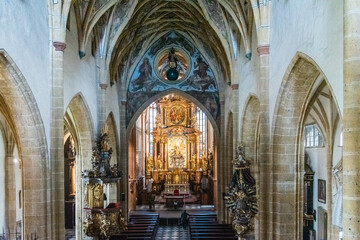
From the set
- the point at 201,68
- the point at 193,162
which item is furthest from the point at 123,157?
the point at 193,162

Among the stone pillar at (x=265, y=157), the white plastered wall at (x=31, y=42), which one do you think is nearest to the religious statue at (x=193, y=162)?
the stone pillar at (x=265, y=157)

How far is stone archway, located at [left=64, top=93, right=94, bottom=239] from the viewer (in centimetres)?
1780

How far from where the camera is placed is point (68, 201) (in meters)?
25.7

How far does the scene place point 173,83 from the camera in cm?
2659

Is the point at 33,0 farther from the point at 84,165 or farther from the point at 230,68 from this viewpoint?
the point at 230,68

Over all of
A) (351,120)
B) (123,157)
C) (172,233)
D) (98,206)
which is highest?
(351,120)

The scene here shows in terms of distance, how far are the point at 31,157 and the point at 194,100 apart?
1580cm

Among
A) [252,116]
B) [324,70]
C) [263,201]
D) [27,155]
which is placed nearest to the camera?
[324,70]

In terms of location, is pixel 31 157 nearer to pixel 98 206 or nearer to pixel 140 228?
pixel 98 206

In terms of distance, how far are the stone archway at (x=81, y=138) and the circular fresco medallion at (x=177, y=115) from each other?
2046cm

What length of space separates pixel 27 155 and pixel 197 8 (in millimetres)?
12545

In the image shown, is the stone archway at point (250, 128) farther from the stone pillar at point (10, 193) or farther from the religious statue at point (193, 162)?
the religious statue at point (193, 162)

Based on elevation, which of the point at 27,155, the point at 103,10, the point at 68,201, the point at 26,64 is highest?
the point at 103,10

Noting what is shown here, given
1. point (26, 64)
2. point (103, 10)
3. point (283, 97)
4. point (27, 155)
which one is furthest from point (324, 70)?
point (103, 10)
